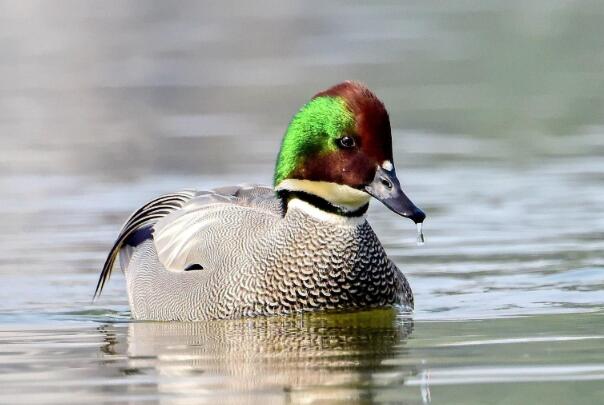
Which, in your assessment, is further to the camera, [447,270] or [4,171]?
[4,171]

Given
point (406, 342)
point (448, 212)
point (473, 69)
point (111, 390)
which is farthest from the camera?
point (473, 69)

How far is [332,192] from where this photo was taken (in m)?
11.0

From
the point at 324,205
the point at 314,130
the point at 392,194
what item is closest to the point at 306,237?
the point at 324,205

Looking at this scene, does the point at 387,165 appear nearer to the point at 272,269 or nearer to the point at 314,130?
the point at 314,130

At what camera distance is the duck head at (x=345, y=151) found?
1054 cm

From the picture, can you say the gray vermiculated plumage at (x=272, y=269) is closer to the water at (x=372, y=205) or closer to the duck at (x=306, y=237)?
the duck at (x=306, y=237)

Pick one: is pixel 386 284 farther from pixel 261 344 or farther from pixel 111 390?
pixel 111 390

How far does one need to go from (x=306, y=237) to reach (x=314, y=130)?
730mm

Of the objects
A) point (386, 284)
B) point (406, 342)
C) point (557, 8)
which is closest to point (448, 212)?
point (386, 284)

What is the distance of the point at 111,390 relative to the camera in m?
8.88

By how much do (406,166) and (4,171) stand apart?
423cm

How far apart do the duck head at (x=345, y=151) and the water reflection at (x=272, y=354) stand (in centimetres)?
80

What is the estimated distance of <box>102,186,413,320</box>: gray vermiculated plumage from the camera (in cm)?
1100

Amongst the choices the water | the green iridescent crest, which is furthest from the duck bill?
the water
